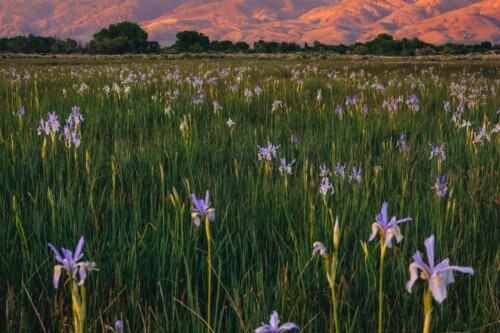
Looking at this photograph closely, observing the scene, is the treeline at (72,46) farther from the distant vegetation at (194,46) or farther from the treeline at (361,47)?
the treeline at (361,47)

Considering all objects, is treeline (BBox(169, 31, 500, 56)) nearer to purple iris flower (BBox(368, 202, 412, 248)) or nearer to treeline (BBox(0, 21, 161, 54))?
treeline (BBox(0, 21, 161, 54))

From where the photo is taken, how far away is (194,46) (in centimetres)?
8025

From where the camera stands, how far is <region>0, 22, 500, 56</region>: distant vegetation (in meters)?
60.3

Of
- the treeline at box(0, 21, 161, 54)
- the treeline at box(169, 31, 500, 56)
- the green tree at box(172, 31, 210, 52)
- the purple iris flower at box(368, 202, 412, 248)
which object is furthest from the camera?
the green tree at box(172, 31, 210, 52)

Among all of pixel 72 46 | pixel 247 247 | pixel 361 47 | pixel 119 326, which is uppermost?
pixel 72 46

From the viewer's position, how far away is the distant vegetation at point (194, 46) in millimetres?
60344

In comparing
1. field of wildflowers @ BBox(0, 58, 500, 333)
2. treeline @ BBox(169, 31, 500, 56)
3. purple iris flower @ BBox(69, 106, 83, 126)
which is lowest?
field of wildflowers @ BBox(0, 58, 500, 333)

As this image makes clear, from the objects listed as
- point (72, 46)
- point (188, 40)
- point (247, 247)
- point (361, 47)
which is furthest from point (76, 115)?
point (188, 40)

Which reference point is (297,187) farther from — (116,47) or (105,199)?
(116,47)

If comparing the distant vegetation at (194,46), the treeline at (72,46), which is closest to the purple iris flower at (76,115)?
the distant vegetation at (194,46)

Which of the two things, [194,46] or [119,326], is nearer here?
[119,326]

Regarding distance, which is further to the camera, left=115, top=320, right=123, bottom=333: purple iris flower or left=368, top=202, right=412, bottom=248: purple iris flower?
left=115, top=320, right=123, bottom=333: purple iris flower

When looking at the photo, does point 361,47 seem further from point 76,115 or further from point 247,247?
point 247,247

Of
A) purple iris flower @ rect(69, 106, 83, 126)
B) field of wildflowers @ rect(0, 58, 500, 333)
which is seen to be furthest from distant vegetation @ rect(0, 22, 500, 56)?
field of wildflowers @ rect(0, 58, 500, 333)
